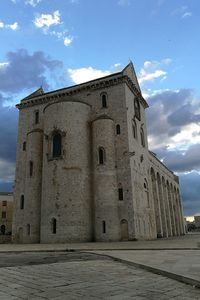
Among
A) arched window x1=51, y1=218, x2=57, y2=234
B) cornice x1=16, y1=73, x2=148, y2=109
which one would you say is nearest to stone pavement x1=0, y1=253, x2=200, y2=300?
arched window x1=51, y1=218, x2=57, y2=234

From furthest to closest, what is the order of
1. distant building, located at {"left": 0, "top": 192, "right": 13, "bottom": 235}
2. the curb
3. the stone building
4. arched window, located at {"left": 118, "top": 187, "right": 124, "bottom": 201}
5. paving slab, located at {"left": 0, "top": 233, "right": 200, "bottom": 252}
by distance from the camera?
distant building, located at {"left": 0, "top": 192, "right": 13, "bottom": 235} < arched window, located at {"left": 118, "top": 187, "right": 124, "bottom": 201} < the stone building < paving slab, located at {"left": 0, "top": 233, "right": 200, "bottom": 252} < the curb

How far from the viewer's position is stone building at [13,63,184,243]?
31.5 meters

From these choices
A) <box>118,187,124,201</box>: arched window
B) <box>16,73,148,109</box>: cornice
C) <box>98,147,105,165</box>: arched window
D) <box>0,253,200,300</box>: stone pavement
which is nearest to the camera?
<box>0,253,200,300</box>: stone pavement

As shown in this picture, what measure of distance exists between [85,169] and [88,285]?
86.7ft

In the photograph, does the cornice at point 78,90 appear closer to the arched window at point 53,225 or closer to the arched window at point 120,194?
the arched window at point 120,194

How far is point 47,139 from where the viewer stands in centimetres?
3441

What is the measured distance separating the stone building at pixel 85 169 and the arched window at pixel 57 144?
4.3 inches

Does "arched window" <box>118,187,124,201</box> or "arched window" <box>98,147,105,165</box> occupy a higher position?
"arched window" <box>98,147,105,165</box>

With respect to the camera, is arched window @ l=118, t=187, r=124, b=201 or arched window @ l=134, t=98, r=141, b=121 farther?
arched window @ l=134, t=98, r=141, b=121

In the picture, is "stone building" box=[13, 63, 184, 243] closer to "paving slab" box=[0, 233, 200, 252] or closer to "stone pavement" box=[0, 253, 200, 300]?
"paving slab" box=[0, 233, 200, 252]

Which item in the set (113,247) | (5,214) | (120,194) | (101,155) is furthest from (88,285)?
(5,214)

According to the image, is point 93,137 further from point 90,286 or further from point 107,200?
point 90,286

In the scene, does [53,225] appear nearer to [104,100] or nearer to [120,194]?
[120,194]

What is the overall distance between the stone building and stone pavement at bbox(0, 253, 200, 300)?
2290cm
